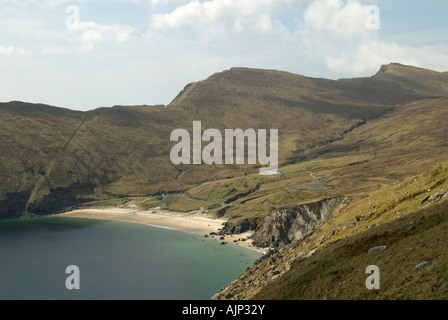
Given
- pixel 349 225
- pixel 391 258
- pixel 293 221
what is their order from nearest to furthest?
pixel 391 258 < pixel 349 225 < pixel 293 221

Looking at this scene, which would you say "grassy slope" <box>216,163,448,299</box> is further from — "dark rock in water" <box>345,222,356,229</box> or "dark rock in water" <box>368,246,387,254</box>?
"dark rock in water" <box>345,222,356,229</box>

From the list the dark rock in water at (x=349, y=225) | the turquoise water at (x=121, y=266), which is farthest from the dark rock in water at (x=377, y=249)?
the turquoise water at (x=121, y=266)

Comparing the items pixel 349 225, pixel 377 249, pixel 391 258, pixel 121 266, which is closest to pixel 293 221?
pixel 121 266

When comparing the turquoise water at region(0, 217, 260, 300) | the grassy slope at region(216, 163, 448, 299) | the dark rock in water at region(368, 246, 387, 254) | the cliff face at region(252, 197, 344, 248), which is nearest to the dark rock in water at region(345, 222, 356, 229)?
the grassy slope at region(216, 163, 448, 299)

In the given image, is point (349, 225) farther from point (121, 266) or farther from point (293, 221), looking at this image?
point (293, 221)

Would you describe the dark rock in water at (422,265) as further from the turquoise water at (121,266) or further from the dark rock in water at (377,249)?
the turquoise water at (121,266)
